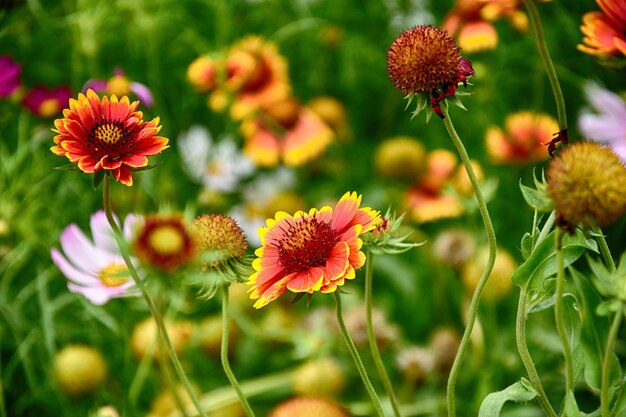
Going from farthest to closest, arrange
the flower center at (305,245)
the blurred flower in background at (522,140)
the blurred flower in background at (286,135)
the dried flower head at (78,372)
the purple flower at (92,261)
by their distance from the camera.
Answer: the blurred flower in background at (286,135) < the blurred flower in background at (522,140) < the dried flower head at (78,372) < the purple flower at (92,261) < the flower center at (305,245)

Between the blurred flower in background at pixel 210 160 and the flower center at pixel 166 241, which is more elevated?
the flower center at pixel 166 241

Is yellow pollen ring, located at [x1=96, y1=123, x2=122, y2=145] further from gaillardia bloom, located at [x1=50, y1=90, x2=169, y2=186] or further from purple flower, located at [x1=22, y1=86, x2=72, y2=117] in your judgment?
purple flower, located at [x1=22, y1=86, x2=72, y2=117]

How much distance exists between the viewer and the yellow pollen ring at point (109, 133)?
49 cm

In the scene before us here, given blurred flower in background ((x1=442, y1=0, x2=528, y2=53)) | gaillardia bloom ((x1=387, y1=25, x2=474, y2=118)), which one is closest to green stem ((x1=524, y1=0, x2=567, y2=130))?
gaillardia bloom ((x1=387, y1=25, x2=474, y2=118))

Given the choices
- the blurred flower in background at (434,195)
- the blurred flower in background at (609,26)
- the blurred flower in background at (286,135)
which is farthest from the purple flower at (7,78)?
the blurred flower in background at (609,26)

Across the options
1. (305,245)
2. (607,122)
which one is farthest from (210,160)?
(305,245)

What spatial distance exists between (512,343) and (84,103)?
77 cm

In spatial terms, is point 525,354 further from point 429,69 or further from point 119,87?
point 119,87

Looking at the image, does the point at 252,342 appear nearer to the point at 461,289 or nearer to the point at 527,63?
the point at 461,289

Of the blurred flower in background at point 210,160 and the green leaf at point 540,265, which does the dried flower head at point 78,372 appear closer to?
the blurred flower in background at point 210,160

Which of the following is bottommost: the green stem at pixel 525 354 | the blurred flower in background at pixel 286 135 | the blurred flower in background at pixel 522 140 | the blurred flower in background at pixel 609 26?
the blurred flower in background at pixel 286 135

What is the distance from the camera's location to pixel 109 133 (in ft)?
1.62

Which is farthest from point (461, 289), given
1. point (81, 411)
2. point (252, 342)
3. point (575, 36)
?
point (81, 411)

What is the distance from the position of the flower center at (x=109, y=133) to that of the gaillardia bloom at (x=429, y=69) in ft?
0.57
